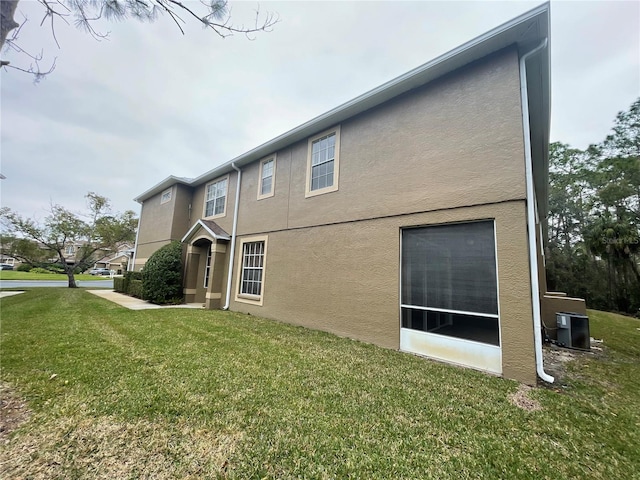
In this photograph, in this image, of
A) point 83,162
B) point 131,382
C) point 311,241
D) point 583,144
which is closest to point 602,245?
point 583,144

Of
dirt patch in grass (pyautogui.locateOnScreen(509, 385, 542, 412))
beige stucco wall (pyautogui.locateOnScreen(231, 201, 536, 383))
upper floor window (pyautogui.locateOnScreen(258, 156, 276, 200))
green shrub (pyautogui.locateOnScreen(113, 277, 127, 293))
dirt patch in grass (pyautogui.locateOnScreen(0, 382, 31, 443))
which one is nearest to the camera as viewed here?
dirt patch in grass (pyautogui.locateOnScreen(0, 382, 31, 443))

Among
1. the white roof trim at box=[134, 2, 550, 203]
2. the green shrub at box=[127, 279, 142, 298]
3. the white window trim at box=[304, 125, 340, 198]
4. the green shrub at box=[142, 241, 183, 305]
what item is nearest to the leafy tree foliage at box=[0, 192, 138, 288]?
the green shrub at box=[127, 279, 142, 298]

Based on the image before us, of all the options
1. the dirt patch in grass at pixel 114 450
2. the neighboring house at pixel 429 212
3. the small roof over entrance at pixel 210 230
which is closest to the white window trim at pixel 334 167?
the neighboring house at pixel 429 212

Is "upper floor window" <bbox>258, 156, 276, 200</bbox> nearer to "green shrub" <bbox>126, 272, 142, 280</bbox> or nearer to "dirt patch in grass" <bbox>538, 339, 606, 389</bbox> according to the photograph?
"dirt patch in grass" <bbox>538, 339, 606, 389</bbox>

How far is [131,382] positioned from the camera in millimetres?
3666

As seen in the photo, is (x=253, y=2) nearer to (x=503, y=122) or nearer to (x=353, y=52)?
(x=503, y=122)

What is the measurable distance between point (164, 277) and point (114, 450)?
33.8 ft

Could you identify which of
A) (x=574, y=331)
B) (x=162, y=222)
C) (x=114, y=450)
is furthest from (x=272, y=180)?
(x=574, y=331)

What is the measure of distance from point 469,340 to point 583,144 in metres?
26.2

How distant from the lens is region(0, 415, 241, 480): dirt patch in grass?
6.84 ft

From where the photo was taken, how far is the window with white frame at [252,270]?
9448 millimetres

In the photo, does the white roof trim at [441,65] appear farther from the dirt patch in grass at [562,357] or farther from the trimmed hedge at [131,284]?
the trimmed hedge at [131,284]

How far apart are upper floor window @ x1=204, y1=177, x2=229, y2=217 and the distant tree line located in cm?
2337

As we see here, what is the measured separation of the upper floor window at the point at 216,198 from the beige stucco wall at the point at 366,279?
13.8 ft
